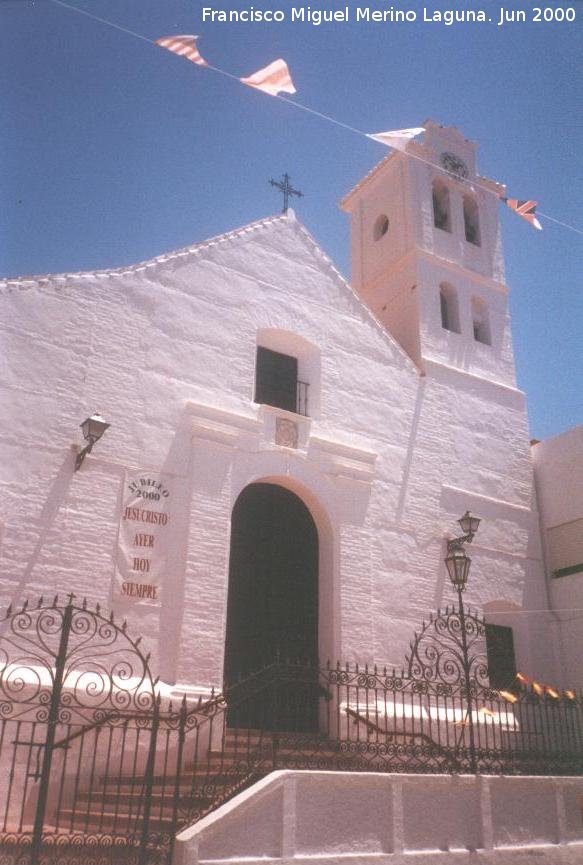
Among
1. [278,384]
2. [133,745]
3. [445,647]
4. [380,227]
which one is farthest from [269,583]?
[380,227]

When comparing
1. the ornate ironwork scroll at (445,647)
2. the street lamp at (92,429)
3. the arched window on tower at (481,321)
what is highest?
the arched window on tower at (481,321)

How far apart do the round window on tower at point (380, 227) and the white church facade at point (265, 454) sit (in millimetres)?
1320

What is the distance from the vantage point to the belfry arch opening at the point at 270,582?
12.8 meters

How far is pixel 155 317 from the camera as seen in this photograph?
1341 cm

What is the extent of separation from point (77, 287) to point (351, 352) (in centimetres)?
551

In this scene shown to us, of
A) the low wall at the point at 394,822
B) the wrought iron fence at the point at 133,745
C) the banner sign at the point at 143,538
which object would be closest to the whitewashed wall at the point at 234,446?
the banner sign at the point at 143,538

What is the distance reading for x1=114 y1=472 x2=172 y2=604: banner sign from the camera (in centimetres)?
1148

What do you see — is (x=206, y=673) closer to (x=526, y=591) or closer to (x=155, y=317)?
(x=155, y=317)

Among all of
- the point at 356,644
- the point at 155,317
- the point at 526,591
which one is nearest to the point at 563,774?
the point at 356,644

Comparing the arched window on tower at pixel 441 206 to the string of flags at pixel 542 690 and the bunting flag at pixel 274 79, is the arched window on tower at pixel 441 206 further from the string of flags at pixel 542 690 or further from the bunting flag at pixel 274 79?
the string of flags at pixel 542 690

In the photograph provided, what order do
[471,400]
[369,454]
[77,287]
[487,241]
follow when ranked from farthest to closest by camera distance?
[487,241] → [471,400] → [369,454] → [77,287]

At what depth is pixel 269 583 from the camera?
13.4 metres

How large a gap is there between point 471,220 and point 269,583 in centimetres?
1126

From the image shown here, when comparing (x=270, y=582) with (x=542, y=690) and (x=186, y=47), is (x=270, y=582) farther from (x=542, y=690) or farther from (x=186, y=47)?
(x=186, y=47)
